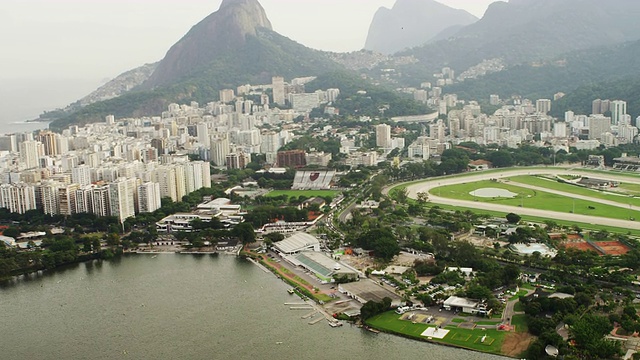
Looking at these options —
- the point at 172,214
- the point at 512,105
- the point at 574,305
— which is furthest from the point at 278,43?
the point at 574,305

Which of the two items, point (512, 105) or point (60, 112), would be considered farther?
point (60, 112)

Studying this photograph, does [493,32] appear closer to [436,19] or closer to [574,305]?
[436,19]

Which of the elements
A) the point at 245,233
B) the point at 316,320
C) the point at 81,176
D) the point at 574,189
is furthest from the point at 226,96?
the point at 316,320

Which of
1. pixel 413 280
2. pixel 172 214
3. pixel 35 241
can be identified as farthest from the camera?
pixel 172 214

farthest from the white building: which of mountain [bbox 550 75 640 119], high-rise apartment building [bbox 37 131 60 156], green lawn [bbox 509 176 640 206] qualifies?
mountain [bbox 550 75 640 119]

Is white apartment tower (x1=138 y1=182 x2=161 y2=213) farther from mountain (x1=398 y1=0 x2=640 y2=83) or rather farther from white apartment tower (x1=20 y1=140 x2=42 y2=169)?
mountain (x1=398 y1=0 x2=640 y2=83)

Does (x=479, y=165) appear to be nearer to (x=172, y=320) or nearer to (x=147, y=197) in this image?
(x=147, y=197)

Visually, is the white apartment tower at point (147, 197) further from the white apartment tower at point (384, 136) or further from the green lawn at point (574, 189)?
the white apartment tower at point (384, 136)
